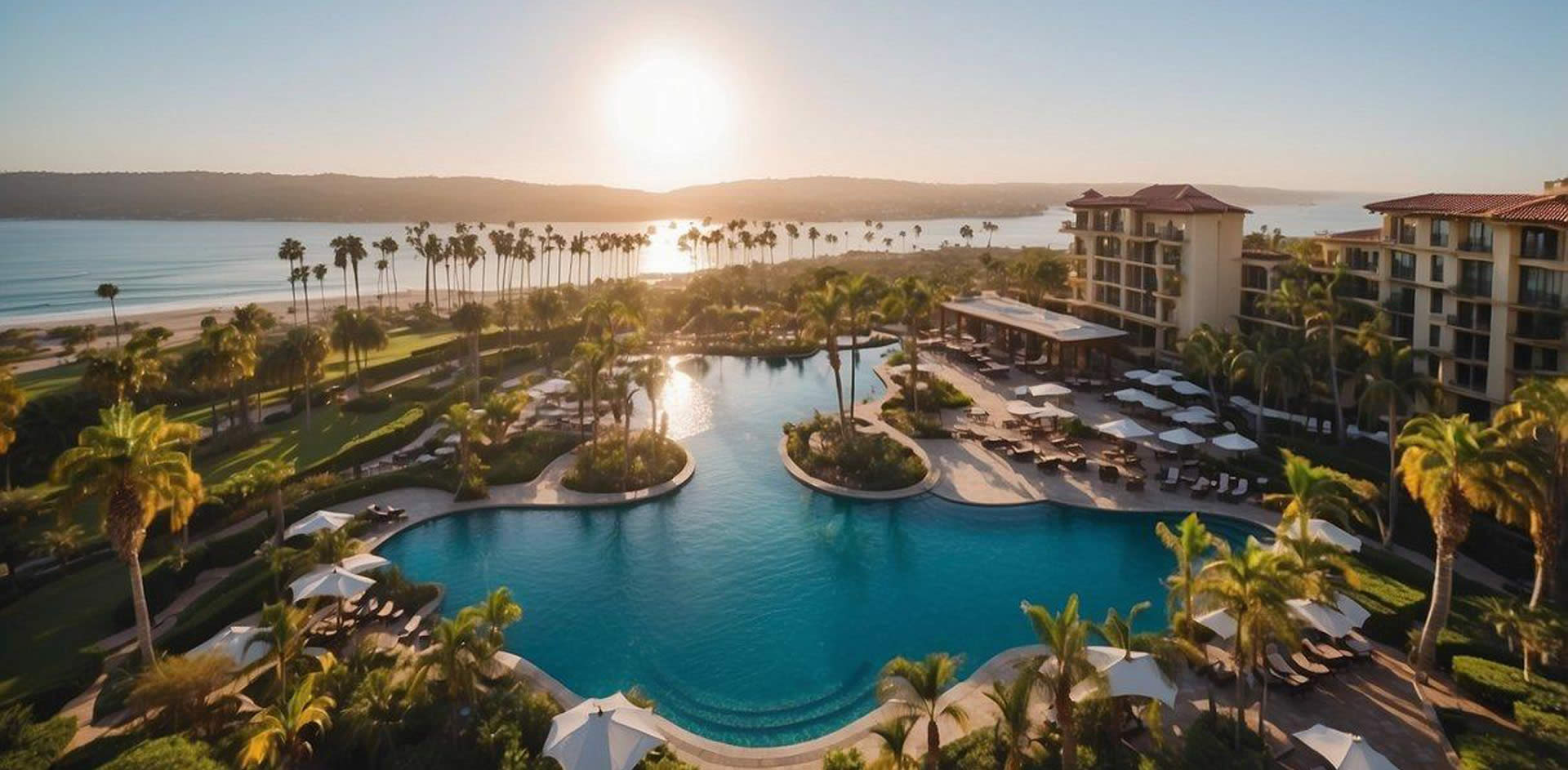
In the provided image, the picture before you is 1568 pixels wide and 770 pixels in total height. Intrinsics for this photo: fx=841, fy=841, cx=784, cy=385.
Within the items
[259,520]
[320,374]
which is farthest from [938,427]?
[320,374]

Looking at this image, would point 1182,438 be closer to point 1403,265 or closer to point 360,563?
point 1403,265

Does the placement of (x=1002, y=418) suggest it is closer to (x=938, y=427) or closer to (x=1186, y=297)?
(x=938, y=427)

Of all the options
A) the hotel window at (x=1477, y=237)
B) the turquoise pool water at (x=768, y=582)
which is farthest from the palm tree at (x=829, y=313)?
the hotel window at (x=1477, y=237)

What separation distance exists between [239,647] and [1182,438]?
28806 millimetres

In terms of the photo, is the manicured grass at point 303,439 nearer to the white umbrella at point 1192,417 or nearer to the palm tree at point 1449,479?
the white umbrella at point 1192,417

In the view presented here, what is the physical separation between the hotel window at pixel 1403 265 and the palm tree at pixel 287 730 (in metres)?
39.5

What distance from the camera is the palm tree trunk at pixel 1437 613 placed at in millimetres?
16906

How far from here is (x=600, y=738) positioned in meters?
13.8

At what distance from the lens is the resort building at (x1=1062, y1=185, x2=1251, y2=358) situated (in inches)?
1693

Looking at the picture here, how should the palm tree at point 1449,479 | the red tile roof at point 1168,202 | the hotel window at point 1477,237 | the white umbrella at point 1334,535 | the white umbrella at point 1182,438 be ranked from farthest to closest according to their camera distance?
the red tile roof at point 1168,202
the hotel window at point 1477,237
the white umbrella at point 1182,438
the white umbrella at point 1334,535
the palm tree at point 1449,479

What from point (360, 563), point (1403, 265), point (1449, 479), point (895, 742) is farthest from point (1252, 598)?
point (1403, 265)

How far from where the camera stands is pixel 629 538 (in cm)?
2706

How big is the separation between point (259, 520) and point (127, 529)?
11.3 metres

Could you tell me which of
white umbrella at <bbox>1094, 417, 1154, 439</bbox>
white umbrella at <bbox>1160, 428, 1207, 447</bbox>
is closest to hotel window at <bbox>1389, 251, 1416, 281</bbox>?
white umbrella at <bbox>1160, 428, 1207, 447</bbox>
